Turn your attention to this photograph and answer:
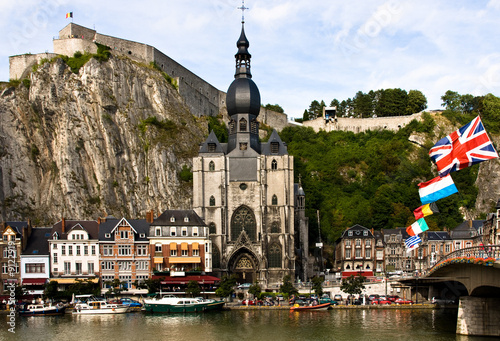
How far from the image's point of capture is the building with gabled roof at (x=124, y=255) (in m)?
71.2

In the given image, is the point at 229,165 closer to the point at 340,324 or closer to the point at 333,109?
the point at 340,324

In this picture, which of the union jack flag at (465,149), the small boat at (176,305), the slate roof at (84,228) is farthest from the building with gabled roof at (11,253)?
the union jack flag at (465,149)

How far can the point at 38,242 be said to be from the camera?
2813 inches

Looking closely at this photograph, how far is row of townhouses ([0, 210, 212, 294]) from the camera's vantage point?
68.9 meters

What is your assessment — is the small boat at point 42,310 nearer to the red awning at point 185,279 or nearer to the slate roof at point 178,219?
the red awning at point 185,279

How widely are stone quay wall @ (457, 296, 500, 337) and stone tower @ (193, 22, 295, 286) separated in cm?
3435

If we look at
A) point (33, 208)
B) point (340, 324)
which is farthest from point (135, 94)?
point (340, 324)

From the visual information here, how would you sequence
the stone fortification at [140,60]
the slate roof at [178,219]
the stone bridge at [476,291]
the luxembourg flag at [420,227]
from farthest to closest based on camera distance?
1. the stone fortification at [140,60]
2. the slate roof at [178,219]
3. the luxembourg flag at [420,227]
4. the stone bridge at [476,291]

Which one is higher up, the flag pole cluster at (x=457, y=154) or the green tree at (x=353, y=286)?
the flag pole cluster at (x=457, y=154)

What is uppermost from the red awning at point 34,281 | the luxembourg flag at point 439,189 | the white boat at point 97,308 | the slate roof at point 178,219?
the luxembourg flag at point 439,189

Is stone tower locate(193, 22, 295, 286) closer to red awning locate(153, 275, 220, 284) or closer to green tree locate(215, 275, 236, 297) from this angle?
red awning locate(153, 275, 220, 284)

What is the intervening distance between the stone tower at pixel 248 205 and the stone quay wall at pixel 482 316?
34.3 meters

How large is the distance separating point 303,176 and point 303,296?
3607 cm

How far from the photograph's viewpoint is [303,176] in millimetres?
105125
